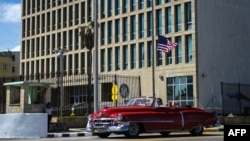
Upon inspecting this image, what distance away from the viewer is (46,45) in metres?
73.4

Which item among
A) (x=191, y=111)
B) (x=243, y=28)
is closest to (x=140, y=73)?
(x=243, y=28)

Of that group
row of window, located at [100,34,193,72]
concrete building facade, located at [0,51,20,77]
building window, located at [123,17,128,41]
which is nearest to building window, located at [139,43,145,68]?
row of window, located at [100,34,193,72]

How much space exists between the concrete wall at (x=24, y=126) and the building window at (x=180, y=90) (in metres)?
30.7

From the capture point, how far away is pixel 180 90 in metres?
52.8

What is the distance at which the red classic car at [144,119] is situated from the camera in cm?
1886

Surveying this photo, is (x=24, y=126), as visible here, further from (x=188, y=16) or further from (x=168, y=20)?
(x=168, y=20)

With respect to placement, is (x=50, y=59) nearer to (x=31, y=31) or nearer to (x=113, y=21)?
(x=31, y=31)

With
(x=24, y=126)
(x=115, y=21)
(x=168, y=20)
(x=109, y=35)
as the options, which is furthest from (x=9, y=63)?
(x=24, y=126)

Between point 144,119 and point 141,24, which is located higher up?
point 141,24

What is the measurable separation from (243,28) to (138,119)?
4143cm

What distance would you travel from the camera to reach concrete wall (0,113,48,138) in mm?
22350

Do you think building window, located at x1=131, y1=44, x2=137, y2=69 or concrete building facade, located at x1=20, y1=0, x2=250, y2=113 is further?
building window, located at x1=131, y1=44, x2=137, y2=69

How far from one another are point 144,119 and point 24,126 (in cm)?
625

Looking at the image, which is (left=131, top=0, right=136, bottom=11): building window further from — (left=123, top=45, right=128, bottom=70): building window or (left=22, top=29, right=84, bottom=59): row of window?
(left=22, top=29, right=84, bottom=59): row of window
